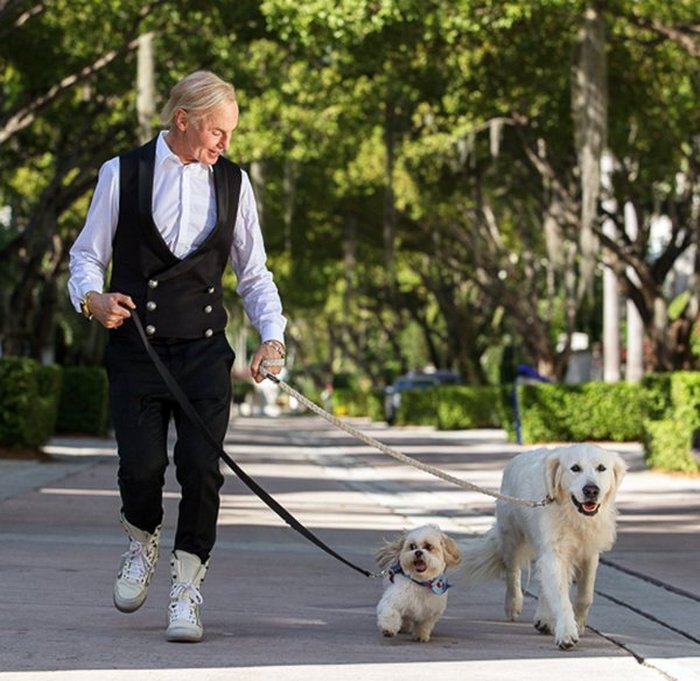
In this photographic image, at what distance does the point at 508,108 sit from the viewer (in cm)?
3488

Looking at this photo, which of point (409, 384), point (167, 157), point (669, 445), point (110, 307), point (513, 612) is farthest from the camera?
point (409, 384)

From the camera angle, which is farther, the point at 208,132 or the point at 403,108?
the point at 403,108

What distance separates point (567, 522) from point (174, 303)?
1997mm

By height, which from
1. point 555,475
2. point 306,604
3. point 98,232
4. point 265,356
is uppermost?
point 98,232

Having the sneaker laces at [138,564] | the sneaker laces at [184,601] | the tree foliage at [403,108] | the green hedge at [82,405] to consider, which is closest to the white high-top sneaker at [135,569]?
→ the sneaker laces at [138,564]

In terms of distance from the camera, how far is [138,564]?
805 cm

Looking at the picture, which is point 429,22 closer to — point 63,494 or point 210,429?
point 63,494

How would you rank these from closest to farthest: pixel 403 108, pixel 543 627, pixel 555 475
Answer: pixel 555 475, pixel 543 627, pixel 403 108

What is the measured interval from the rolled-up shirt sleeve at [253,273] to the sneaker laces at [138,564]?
103 cm

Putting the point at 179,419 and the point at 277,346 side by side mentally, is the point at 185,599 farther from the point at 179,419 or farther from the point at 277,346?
the point at 277,346

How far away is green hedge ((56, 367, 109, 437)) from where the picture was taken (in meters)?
36.8

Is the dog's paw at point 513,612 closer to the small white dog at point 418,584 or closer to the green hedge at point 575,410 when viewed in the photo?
the small white dog at point 418,584

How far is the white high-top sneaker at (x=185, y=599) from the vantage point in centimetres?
771

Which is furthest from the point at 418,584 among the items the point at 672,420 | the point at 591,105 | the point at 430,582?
the point at 591,105
